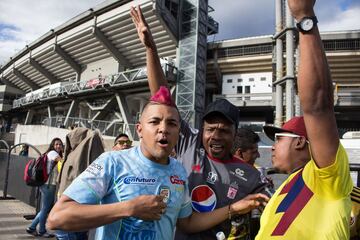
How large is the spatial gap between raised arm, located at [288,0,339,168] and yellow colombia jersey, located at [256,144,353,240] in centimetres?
7

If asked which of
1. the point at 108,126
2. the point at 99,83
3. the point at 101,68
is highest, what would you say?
the point at 101,68

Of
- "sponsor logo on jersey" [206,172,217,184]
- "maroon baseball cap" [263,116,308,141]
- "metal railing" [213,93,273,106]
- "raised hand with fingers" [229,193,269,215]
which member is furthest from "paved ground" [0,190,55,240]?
"metal railing" [213,93,273,106]

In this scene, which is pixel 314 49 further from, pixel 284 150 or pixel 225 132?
pixel 225 132

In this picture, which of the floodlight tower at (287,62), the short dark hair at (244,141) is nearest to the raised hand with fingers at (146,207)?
the short dark hair at (244,141)

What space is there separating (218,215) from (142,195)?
2.30 feet

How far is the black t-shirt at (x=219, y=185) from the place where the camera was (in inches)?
86.3

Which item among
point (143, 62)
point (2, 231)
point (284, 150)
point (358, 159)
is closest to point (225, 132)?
point (284, 150)

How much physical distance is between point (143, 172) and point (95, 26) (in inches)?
1245

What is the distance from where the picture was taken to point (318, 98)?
129 centimetres

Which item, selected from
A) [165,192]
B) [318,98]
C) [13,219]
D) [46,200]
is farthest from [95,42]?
[318,98]

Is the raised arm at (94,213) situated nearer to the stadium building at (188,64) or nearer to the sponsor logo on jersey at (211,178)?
the sponsor logo on jersey at (211,178)

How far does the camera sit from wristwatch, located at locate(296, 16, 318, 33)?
1312mm

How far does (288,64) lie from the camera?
22.3 metres

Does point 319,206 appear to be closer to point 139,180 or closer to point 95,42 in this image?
point 139,180
